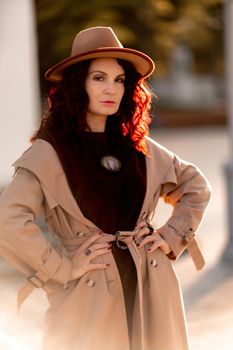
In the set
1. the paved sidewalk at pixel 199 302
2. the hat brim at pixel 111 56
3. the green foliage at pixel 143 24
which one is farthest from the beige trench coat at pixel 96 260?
the green foliage at pixel 143 24

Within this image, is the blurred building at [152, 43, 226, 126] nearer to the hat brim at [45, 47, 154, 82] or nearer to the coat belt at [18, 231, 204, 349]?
the hat brim at [45, 47, 154, 82]

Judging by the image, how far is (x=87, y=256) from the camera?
9.72ft

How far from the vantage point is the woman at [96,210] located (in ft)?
9.61

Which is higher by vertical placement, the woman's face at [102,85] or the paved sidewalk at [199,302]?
the woman's face at [102,85]

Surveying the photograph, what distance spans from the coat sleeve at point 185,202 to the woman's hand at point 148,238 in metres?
0.09

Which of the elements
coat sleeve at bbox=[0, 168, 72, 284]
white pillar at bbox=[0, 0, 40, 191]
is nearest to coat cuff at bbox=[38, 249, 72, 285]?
coat sleeve at bbox=[0, 168, 72, 284]

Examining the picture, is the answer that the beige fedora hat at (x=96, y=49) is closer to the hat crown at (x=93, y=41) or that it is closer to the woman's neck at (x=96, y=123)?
the hat crown at (x=93, y=41)

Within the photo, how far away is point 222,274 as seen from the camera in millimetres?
7352

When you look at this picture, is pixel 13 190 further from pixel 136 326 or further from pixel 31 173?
pixel 136 326

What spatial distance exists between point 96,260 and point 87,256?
1.9 inches

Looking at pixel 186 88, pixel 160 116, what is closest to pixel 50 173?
pixel 160 116

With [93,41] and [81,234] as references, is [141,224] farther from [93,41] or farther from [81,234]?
[93,41]

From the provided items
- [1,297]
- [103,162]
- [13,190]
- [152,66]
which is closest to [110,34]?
[152,66]

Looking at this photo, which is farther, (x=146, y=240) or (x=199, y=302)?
(x=199, y=302)
